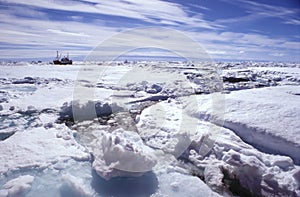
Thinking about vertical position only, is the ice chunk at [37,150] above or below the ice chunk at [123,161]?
below

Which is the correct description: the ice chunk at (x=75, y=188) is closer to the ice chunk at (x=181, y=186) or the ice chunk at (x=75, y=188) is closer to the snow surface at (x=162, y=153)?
the snow surface at (x=162, y=153)

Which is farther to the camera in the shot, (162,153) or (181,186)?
(162,153)

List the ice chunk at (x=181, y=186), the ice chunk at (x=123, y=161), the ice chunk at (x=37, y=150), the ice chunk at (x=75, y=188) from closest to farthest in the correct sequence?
the ice chunk at (x=75, y=188) → the ice chunk at (x=181, y=186) → the ice chunk at (x=123, y=161) → the ice chunk at (x=37, y=150)

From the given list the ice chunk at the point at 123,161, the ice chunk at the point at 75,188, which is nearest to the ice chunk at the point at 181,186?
the ice chunk at the point at 123,161

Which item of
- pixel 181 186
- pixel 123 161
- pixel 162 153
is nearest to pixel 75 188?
pixel 123 161

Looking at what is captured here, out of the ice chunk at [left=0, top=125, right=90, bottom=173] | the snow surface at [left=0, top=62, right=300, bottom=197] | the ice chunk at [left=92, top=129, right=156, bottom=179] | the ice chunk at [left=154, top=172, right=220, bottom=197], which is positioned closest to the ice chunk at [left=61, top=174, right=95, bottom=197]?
the snow surface at [left=0, top=62, right=300, bottom=197]

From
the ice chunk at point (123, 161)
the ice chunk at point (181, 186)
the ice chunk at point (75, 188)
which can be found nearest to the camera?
the ice chunk at point (75, 188)

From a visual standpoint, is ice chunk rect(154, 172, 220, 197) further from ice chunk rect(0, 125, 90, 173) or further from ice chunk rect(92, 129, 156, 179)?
Result: ice chunk rect(0, 125, 90, 173)

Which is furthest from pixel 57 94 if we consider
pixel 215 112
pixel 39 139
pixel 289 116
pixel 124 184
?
pixel 289 116

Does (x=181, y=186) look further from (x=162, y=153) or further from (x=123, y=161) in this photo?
(x=162, y=153)

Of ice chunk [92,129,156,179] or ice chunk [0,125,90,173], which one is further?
ice chunk [0,125,90,173]

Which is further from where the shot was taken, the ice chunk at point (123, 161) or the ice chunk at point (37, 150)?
the ice chunk at point (37, 150)

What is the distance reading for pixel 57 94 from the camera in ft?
32.6

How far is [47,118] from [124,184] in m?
3.95
